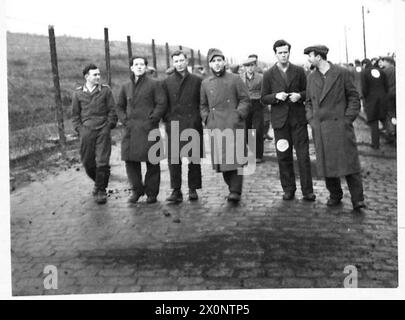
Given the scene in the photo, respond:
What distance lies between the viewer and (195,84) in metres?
5.96

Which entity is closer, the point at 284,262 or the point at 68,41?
the point at 284,262

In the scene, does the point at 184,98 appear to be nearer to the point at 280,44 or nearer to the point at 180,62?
the point at 180,62

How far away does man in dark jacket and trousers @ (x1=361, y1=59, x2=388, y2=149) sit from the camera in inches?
358

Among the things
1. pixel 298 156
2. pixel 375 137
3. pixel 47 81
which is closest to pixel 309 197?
pixel 298 156

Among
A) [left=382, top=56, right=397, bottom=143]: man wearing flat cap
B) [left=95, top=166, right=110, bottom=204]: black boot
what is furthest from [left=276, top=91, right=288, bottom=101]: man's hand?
[left=382, top=56, right=397, bottom=143]: man wearing flat cap

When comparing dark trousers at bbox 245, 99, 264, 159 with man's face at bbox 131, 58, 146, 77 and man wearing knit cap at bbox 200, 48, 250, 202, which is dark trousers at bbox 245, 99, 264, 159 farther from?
man's face at bbox 131, 58, 146, 77

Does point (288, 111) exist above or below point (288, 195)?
above

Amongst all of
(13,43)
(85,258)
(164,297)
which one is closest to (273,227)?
(164,297)

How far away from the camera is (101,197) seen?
246 inches

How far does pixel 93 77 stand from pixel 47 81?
35.3 feet

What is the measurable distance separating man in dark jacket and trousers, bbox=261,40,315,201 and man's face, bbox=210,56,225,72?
0.58 meters

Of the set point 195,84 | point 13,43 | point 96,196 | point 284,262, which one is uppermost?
point 13,43
